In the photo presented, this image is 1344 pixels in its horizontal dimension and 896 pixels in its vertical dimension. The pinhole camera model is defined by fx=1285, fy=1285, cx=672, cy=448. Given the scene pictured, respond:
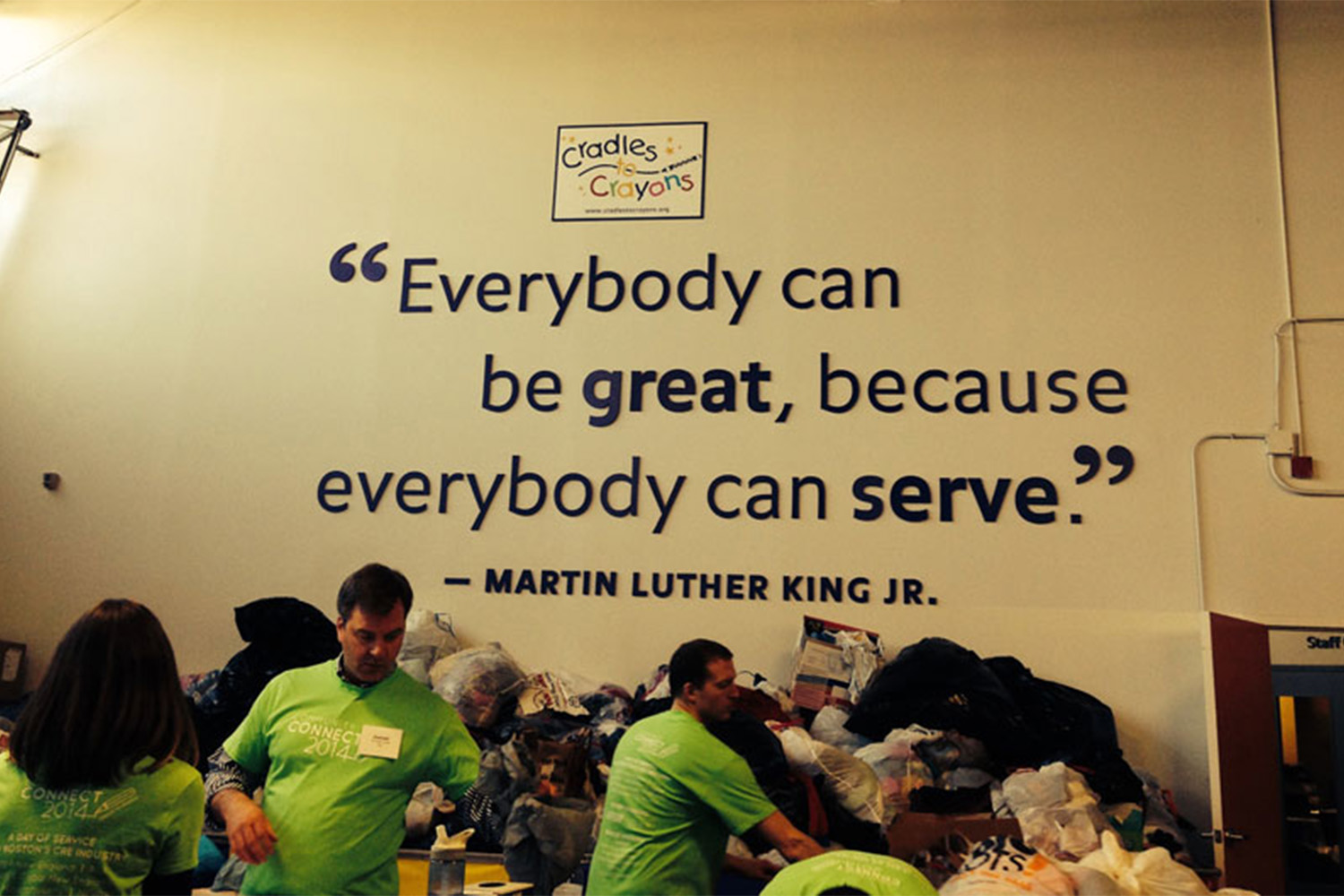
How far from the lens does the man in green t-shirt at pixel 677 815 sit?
325 cm

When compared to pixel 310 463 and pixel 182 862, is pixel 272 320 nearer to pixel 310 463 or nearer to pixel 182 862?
pixel 310 463

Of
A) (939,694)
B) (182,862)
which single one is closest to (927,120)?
(939,694)

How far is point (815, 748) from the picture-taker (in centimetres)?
471

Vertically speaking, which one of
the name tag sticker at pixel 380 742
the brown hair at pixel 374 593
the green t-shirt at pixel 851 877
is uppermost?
the brown hair at pixel 374 593

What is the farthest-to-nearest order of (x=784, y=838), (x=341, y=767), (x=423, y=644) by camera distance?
(x=423, y=644) → (x=784, y=838) → (x=341, y=767)

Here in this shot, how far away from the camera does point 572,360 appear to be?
243 inches

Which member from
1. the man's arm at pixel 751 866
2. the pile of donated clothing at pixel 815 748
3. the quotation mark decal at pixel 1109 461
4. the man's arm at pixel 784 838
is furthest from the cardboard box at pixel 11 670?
the quotation mark decal at pixel 1109 461

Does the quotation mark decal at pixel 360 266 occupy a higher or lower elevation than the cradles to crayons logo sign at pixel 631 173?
lower

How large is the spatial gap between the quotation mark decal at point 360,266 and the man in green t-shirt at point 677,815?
3654 millimetres

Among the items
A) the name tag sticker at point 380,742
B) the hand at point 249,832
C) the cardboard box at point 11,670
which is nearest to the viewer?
the hand at point 249,832

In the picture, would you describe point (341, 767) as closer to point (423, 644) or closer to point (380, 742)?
point (380, 742)

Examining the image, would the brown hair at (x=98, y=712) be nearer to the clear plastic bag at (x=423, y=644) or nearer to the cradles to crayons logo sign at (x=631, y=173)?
the clear plastic bag at (x=423, y=644)

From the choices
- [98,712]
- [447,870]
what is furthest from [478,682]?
[98,712]

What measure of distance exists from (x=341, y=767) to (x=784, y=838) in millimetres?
1103
